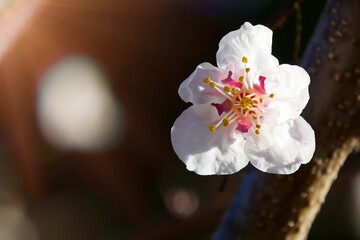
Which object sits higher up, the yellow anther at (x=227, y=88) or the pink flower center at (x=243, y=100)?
the yellow anther at (x=227, y=88)

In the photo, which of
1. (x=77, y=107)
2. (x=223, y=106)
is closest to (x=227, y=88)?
(x=223, y=106)

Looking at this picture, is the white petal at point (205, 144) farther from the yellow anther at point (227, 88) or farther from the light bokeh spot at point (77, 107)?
the light bokeh spot at point (77, 107)

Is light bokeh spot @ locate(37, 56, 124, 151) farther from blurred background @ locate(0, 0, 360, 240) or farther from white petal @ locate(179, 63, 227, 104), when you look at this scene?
white petal @ locate(179, 63, 227, 104)

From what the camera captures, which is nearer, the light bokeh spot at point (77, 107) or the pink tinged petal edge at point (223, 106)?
the pink tinged petal edge at point (223, 106)

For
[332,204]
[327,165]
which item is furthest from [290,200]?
[332,204]

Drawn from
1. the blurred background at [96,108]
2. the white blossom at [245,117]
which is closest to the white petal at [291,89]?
the white blossom at [245,117]

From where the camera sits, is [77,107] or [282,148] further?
[77,107]

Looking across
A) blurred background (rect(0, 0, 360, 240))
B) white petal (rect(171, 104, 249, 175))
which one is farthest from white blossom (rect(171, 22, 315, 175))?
blurred background (rect(0, 0, 360, 240))

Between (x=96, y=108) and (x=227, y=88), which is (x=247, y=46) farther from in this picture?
(x=96, y=108)
